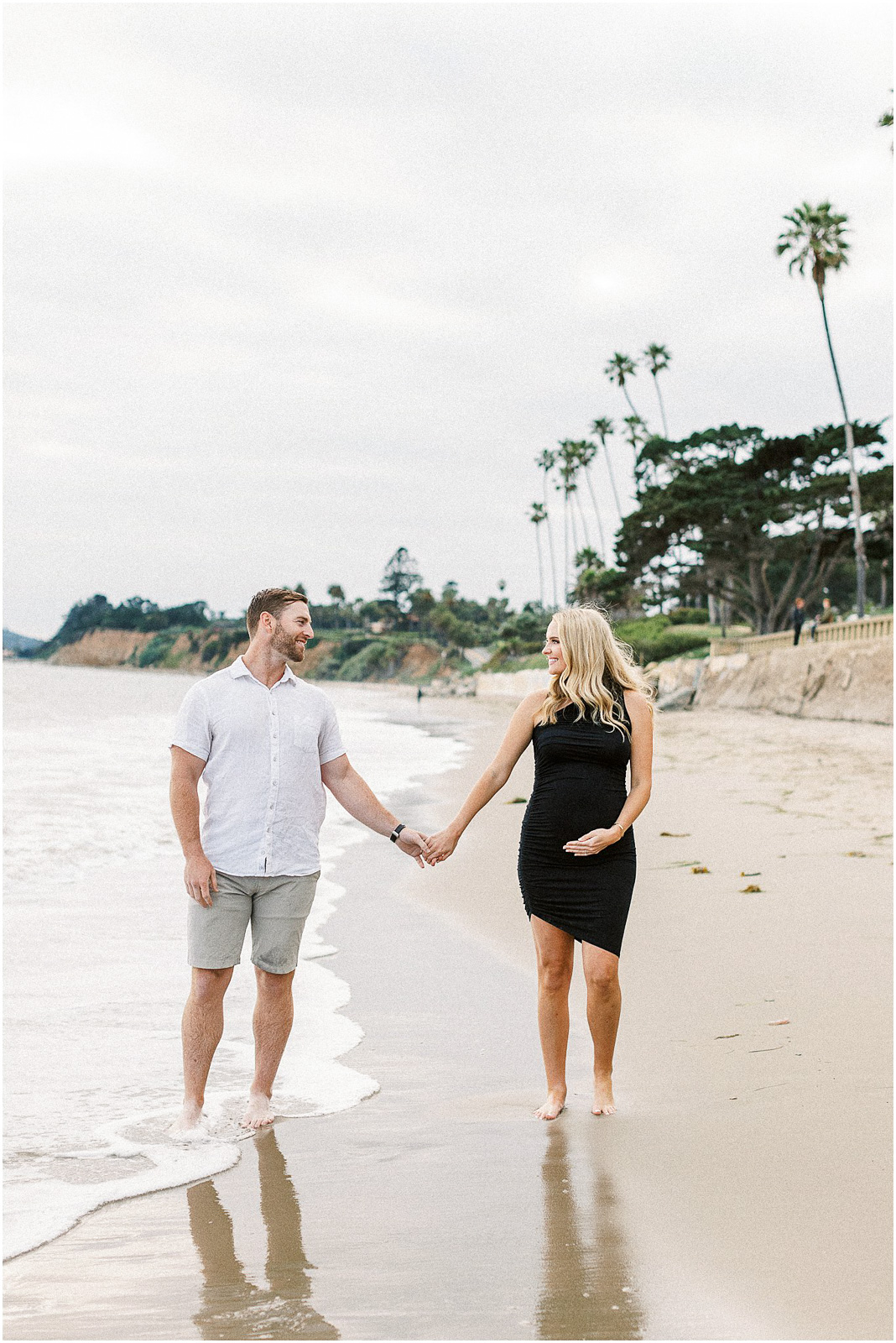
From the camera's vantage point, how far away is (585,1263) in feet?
9.23

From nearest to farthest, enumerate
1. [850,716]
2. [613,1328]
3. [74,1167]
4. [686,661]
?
[613,1328]
[74,1167]
[850,716]
[686,661]

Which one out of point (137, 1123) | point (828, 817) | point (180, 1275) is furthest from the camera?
point (828, 817)

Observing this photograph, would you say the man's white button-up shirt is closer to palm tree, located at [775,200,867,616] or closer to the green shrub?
palm tree, located at [775,200,867,616]

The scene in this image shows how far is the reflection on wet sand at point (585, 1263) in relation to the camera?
2.56 metres

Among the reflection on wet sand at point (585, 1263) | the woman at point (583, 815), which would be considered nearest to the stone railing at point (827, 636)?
the woman at point (583, 815)

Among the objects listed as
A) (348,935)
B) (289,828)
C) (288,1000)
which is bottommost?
(348,935)

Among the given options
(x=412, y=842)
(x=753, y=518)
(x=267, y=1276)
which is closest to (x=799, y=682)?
(x=753, y=518)

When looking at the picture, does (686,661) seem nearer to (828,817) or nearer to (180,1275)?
(828,817)

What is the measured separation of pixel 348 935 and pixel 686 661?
30.4 m

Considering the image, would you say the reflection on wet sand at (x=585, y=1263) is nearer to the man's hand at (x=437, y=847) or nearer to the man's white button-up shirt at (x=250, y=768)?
the man's hand at (x=437, y=847)

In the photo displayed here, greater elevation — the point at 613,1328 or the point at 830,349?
the point at 830,349

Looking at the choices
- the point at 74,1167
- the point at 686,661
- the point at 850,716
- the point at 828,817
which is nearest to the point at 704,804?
the point at 828,817

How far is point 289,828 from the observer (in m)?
3.78

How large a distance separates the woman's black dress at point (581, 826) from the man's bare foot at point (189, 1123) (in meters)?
1.39
